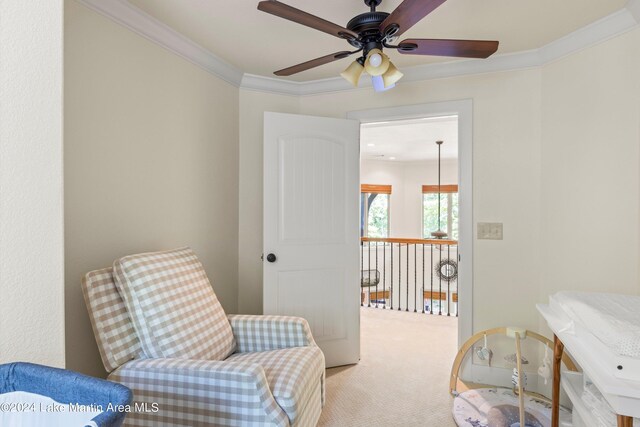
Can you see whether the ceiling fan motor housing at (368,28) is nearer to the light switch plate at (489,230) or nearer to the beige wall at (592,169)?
the beige wall at (592,169)

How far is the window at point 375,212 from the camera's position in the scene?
315 inches

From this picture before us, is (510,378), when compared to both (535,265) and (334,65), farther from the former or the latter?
(334,65)

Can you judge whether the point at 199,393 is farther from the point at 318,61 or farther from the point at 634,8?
the point at 634,8

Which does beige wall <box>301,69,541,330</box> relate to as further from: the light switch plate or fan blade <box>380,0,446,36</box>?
fan blade <box>380,0,446,36</box>

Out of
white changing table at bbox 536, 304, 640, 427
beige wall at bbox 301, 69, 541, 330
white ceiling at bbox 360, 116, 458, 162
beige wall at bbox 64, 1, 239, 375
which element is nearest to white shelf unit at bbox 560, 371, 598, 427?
white changing table at bbox 536, 304, 640, 427

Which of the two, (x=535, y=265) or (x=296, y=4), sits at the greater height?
(x=296, y=4)

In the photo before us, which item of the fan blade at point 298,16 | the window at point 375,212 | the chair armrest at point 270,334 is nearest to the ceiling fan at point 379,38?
the fan blade at point 298,16

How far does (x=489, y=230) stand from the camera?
2564 millimetres

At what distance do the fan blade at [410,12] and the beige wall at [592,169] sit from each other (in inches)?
57.4

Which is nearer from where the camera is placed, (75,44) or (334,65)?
(75,44)

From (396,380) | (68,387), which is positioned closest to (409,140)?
(396,380)

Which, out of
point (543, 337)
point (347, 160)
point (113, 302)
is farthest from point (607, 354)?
point (347, 160)

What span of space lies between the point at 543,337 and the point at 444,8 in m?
2.02

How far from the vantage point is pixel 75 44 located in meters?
1.69
